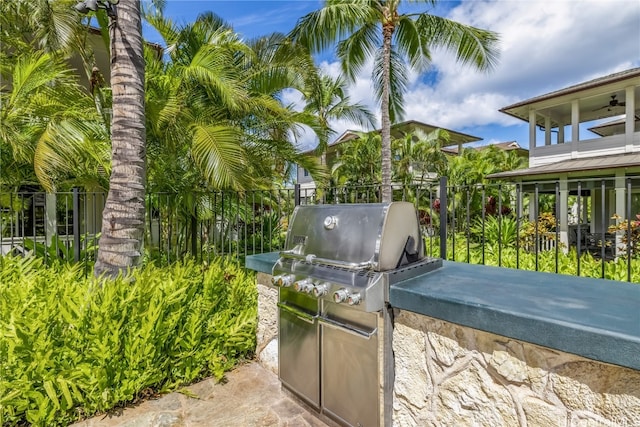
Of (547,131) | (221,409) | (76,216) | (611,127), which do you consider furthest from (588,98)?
(76,216)

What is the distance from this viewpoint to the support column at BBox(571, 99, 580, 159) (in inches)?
516

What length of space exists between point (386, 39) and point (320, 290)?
377 inches

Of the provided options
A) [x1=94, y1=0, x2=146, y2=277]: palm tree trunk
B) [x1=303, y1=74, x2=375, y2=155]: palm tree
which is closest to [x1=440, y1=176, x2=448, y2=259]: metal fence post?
[x1=94, y1=0, x2=146, y2=277]: palm tree trunk

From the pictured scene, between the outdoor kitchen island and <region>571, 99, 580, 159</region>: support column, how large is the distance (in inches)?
552

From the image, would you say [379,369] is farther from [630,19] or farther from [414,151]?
[414,151]

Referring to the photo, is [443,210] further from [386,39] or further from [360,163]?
[360,163]

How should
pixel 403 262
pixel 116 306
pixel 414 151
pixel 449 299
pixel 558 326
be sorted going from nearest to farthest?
1. pixel 558 326
2. pixel 449 299
3. pixel 403 262
4. pixel 116 306
5. pixel 414 151

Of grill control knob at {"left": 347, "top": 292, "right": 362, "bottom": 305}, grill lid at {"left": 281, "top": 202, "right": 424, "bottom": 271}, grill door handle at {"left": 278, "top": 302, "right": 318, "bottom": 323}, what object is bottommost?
grill door handle at {"left": 278, "top": 302, "right": 318, "bottom": 323}

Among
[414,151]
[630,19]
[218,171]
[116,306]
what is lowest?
[116,306]

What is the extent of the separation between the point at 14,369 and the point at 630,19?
40.3ft

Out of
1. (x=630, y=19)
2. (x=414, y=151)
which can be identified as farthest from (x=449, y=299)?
(x=414, y=151)

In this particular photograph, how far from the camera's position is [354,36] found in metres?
11.1

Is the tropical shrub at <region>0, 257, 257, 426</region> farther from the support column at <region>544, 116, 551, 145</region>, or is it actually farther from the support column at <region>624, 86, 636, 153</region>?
the support column at <region>544, 116, 551, 145</region>

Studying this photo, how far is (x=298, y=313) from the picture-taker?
111 inches
